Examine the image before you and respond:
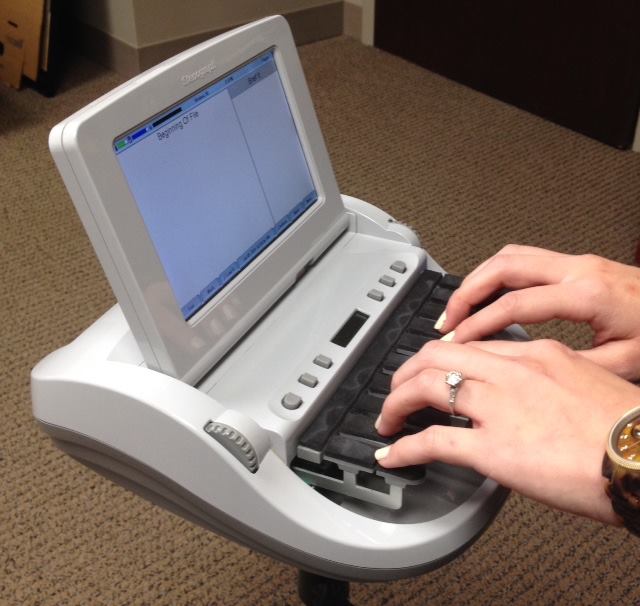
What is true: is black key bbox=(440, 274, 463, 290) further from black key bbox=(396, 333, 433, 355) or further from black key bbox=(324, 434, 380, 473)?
black key bbox=(324, 434, 380, 473)

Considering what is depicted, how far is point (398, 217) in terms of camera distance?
2.03 metres

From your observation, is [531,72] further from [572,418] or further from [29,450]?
[572,418]

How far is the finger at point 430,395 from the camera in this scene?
0.55m

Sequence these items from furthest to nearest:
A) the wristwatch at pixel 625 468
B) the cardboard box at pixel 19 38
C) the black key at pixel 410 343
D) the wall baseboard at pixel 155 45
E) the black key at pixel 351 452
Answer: the wall baseboard at pixel 155 45 < the cardboard box at pixel 19 38 < the black key at pixel 410 343 < the black key at pixel 351 452 < the wristwatch at pixel 625 468

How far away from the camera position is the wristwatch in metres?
0.49

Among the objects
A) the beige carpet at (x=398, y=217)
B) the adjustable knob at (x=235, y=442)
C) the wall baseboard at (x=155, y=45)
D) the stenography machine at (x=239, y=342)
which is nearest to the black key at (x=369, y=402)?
the stenography machine at (x=239, y=342)

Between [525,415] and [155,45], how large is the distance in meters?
2.30

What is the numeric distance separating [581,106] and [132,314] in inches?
80.8

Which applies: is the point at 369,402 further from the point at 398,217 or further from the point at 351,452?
the point at 398,217

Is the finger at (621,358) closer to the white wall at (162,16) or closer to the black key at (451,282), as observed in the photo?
the black key at (451,282)

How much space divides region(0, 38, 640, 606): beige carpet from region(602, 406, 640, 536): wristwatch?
2.61ft

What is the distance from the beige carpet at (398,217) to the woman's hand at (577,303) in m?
0.72

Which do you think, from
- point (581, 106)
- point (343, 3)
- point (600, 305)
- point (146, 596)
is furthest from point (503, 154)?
point (600, 305)

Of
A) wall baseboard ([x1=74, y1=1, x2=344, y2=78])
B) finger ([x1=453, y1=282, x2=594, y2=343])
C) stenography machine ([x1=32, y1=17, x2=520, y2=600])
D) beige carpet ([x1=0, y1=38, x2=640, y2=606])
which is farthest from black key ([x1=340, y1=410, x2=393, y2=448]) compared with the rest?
wall baseboard ([x1=74, y1=1, x2=344, y2=78])
